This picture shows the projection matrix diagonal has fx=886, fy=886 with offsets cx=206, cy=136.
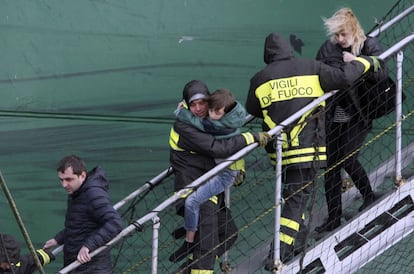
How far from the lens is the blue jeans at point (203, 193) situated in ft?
17.1

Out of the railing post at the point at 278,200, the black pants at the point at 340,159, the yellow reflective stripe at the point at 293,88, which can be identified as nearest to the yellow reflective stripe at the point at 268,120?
the yellow reflective stripe at the point at 293,88

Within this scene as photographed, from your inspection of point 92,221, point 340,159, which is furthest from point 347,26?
point 92,221

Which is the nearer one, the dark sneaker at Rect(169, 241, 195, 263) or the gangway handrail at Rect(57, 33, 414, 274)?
the gangway handrail at Rect(57, 33, 414, 274)

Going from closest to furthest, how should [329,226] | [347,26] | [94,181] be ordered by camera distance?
[94,181] → [347,26] → [329,226]

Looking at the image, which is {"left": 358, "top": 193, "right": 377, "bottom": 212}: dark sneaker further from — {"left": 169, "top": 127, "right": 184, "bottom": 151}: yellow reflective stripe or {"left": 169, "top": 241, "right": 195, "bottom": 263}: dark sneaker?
{"left": 169, "top": 127, "right": 184, "bottom": 151}: yellow reflective stripe

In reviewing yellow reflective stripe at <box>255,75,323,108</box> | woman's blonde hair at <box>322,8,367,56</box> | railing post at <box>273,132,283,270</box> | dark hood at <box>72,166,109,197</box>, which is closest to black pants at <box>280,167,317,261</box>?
railing post at <box>273,132,283,270</box>

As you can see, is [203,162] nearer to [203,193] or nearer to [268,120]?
[203,193]

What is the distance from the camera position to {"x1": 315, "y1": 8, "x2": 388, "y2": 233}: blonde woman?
17.8 ft

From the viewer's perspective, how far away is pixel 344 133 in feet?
18.6

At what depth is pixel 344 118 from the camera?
5656 mm

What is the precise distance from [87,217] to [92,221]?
1.5 inches

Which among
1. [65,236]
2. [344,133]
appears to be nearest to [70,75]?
[65,236]

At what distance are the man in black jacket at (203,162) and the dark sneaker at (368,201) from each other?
2.75 feet

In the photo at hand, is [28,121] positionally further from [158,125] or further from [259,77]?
[259,77]
